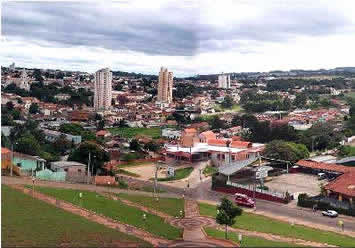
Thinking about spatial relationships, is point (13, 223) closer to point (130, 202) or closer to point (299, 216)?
point (130, 202)

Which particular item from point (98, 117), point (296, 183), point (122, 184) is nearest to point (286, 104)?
point (98, 117)

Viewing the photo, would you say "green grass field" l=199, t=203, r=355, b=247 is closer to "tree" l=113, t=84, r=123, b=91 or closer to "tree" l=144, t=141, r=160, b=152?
"tree" l=144, t=141, r=160, b=152

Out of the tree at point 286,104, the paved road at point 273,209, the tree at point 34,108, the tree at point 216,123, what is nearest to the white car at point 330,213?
the paved road at point 273,209

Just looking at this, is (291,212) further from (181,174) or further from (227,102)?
(227,102)

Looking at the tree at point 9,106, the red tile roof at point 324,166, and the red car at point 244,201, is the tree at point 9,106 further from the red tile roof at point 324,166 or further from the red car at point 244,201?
the red tile roof at point 324,166

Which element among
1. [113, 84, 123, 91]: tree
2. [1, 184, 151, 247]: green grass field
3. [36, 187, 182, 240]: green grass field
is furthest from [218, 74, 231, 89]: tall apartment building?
[1, 184, 151, 247]: green grass field
